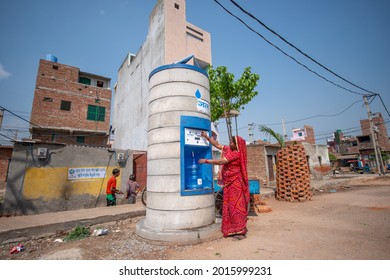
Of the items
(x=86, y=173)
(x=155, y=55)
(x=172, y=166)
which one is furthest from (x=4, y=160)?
(x=172, y=166)

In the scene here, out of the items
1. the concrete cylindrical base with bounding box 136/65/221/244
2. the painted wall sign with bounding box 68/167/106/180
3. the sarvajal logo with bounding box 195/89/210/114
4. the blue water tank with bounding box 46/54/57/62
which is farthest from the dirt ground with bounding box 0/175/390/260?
the blue water tank with bounding box 46/54/57/62

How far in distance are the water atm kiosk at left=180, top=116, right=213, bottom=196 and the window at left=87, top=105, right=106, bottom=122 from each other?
23.0m

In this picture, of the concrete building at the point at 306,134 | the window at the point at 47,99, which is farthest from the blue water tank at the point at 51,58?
the concrete building at the point at 306,134

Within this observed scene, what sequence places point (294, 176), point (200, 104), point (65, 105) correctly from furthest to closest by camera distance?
point (65, 105) < point (294, 176) < point (200, 104)

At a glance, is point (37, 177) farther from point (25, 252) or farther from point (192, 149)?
point (192, 149)

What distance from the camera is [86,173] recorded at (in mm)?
8008

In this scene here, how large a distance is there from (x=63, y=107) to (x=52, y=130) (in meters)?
3.00

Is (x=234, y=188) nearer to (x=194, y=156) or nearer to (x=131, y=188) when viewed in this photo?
(x=194, y=156)

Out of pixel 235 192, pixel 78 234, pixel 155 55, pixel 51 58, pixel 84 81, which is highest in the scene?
pixel 51 58

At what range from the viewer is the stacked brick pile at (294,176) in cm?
885

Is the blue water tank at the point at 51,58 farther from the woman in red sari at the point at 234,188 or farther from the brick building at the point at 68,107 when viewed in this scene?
the woman in red sari at the point at 234,188

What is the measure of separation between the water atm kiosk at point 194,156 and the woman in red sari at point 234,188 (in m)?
0.24

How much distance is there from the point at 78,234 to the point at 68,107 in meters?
22.3

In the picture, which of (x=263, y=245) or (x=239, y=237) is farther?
(x=239, y=237)
